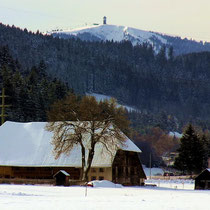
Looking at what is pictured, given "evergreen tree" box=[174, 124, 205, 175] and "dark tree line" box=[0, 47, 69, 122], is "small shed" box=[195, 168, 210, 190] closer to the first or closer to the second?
"evergreen tree" box=[174, 124, 205, 175]

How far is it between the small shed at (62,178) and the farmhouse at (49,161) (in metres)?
7.16

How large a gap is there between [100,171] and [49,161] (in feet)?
18.2

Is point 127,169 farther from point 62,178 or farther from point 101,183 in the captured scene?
point 62,178

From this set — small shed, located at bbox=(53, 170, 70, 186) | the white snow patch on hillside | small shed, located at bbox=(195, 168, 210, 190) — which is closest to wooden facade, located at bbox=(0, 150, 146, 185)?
the white snow patch on hillside

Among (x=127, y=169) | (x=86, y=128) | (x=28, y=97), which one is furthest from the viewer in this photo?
(x=28, y=97)

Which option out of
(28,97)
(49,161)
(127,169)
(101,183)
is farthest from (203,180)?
(28,97)

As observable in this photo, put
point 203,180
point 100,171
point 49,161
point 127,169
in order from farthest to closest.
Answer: point 127,169
point 49,161
point 203,180
point 100,171

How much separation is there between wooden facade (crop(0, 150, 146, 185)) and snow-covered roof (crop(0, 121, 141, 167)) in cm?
88

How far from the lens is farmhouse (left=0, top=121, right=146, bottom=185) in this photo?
67.6 meters

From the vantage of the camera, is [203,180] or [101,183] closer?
[101,183]

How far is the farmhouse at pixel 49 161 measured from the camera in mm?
67562

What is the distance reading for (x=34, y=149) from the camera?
7112cm

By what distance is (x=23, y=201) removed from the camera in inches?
1284

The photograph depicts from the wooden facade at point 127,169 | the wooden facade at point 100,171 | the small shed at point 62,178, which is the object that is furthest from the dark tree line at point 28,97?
the small shed at point 62,178
